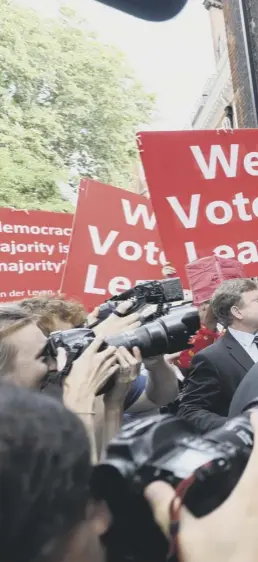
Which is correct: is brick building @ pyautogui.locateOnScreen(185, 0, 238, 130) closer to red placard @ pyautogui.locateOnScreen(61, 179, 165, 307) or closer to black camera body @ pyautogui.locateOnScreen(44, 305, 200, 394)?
red placard @ pyautogui.locateOnScreen(61, 179, 165, 307)

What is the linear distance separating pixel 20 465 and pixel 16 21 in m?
17.0

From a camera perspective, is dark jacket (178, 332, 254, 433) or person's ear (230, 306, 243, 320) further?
person's ear (230, 306, 243, 320)

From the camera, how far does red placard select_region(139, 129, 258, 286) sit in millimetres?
3209

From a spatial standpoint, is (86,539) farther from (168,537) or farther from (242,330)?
(242,330)

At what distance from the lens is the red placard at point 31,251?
202 inches

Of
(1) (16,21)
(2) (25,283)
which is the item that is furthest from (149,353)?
(1) (16,21)

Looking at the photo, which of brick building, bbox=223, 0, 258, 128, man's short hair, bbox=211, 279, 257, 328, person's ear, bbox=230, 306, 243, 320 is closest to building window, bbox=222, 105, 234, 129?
brick building, bbox=223, 0, 258, 128

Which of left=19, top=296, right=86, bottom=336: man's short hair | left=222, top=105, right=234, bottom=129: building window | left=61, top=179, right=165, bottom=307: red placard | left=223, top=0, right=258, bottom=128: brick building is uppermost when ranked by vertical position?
left=222, top=105, right=234, bottom=129: building window

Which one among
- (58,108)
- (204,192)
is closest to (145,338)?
(204,192)

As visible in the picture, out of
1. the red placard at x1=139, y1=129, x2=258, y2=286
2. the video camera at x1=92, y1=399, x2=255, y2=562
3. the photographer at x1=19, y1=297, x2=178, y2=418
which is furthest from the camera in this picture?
the red placard at x1=139, y1=129, x2=258, y2=286

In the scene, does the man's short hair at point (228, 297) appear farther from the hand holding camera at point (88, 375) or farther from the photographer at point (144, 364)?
the hand holding camera at point (88, 375)

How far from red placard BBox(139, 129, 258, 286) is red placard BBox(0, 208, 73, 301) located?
2064 mm

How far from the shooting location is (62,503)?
0.73m

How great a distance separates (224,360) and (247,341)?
213mm
